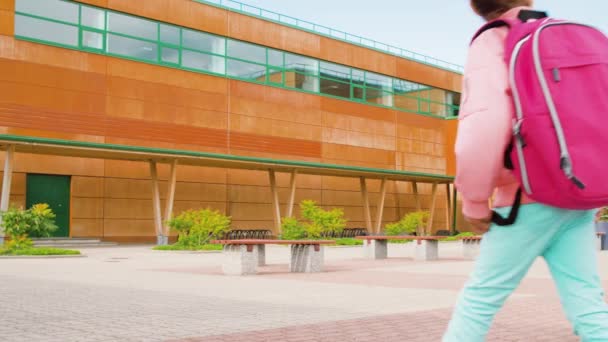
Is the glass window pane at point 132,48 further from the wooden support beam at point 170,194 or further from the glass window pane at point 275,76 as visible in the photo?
the glass window pane at point 275,76

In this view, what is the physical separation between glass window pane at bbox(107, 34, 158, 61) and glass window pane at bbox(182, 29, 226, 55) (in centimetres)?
178

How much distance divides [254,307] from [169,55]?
1053 inches

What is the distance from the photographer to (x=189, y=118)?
33750mm

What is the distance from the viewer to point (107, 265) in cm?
1730

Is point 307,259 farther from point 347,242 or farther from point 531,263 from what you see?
point 347,242

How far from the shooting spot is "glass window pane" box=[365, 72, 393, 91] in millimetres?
43688

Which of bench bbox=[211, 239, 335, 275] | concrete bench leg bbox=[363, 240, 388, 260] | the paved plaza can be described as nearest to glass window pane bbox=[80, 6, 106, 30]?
concrete bench leg bbox=[363, 240, 388, 260]

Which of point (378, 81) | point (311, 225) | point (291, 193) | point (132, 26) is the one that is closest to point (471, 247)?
point (311, 225)

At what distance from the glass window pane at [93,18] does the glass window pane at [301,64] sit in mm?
10715

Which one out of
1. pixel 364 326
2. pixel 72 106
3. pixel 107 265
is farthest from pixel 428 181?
pixel 364 326

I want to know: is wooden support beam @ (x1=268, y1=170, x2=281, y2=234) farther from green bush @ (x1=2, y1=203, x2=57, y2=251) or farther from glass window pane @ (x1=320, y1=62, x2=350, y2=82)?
green bush @ (x1=2, y1=203, x2=57, y2=251)

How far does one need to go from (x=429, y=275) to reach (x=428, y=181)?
33.5m

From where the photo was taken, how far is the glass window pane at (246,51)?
36.3 m

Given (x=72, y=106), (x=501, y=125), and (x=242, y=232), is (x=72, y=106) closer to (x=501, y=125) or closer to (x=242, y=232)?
(x=242, y=232)
